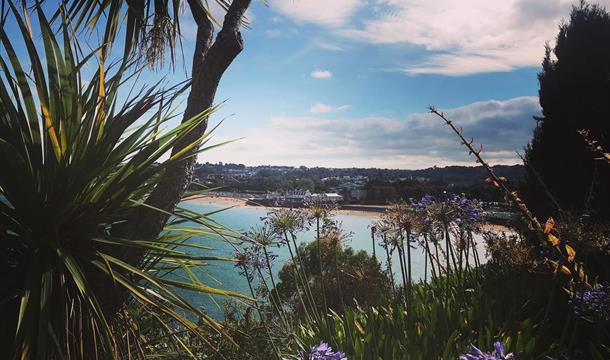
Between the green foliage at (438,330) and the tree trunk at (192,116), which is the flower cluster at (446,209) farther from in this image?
the tree trunk at (192,116)

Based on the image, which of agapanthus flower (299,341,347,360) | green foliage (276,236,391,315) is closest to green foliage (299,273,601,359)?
agapanthus flower (299,341,347,360)

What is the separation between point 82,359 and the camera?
2.40 metres

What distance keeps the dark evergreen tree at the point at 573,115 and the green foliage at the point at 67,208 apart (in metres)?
7.49

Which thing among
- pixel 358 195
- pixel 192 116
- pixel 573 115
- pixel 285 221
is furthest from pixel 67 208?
pixel 358 195

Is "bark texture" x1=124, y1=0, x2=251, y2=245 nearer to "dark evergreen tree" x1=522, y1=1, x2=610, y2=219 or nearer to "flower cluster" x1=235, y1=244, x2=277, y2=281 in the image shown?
"flower cluster" x1=235, y1=244, x2=277, y2=281

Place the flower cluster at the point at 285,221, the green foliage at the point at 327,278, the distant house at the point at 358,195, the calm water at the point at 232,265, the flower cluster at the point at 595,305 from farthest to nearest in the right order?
the distant house at the point at 358,195 < the green foliage at the point at 327,278 < the calm water at the point at 232,265 < the flower cluster at the point at 285,221 < the flower cluster at the point at 595,305

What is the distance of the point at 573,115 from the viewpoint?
894 centimetres

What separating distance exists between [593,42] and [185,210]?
32.7 feet

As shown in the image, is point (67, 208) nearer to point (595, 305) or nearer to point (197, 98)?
point (197, 98)

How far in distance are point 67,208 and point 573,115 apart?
9382 millimetres

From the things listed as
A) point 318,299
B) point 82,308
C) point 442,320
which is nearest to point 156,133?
point 82,308

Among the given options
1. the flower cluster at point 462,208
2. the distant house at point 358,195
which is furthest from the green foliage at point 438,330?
the distant house at point 358,195

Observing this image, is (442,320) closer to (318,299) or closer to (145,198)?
(145,198)

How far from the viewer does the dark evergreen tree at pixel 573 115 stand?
848cm
